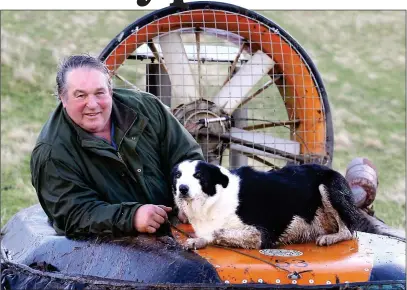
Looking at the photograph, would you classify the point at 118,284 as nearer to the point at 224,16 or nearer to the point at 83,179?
the point at 83,179

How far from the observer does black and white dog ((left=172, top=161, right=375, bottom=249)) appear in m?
4.22

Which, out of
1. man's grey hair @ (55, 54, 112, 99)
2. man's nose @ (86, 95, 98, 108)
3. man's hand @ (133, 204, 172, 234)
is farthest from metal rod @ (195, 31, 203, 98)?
man's hand @ (133, 204, 172, 234)

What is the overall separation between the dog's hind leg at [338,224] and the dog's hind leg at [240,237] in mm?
366

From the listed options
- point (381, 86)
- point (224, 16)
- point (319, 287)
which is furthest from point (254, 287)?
point (381, 86)

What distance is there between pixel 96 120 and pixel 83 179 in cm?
29

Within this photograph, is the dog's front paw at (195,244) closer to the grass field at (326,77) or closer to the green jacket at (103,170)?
the green jacket at (103,170)

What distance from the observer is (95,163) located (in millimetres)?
4598

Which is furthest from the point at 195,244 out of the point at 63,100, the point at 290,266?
the point at 63,100

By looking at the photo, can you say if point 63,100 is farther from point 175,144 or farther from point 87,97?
point 175,144

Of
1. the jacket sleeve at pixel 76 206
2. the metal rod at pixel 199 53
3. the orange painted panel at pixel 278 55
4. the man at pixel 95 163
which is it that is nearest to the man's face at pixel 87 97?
the man at pixel 95 163

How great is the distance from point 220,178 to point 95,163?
70 cm

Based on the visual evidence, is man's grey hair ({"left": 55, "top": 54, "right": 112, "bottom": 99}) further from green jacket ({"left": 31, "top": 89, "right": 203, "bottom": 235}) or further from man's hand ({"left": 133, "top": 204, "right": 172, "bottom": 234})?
man's hand ({"left": 133, "top": 204, "right": 172, "bottom": 234})

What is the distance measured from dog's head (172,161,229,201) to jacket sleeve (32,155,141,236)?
29cm

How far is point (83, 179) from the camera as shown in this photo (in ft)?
15.0
